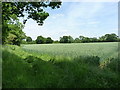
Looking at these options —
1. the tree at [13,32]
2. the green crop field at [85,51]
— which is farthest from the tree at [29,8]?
the tree at [13,32]

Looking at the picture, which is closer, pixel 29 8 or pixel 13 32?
pixel 29 8

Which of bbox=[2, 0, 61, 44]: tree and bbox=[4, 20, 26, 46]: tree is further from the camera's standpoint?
bbox=[4, 20, 26, 46]: tree

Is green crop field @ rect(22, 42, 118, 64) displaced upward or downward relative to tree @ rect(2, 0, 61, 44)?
downward

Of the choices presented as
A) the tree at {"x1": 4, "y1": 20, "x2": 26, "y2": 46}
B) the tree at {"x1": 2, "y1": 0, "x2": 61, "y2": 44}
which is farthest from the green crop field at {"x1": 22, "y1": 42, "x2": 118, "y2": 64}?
the tree at {"x1": 4, "y1": 20, "x2": 26, "y2": 46}

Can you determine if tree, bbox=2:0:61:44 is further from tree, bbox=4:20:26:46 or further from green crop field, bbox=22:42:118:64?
tree, bbox=4:20:26:46

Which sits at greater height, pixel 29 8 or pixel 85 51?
pixel 29 8

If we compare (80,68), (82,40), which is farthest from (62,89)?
(82,40)

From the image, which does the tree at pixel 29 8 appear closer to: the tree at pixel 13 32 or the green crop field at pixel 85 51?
the green crop field at pixel 85 51

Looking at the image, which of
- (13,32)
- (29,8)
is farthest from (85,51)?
(13,32)

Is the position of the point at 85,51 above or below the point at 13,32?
below

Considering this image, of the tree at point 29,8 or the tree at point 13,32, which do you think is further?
the tree at point 13,32

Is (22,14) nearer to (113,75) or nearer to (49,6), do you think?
(49,6)

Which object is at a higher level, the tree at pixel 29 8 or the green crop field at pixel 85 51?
the tree at pixel 29 8

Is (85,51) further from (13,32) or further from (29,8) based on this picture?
(13,32)
